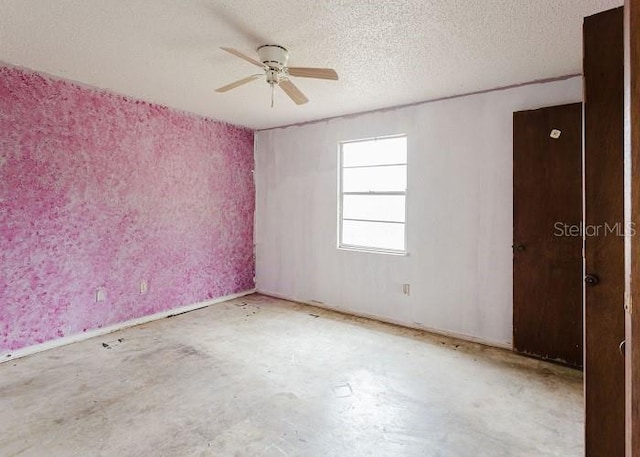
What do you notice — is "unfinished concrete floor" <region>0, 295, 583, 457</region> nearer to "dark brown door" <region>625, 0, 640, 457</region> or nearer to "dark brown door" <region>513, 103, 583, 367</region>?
"dark brown door" <region>513, 103, 583, 367</region>

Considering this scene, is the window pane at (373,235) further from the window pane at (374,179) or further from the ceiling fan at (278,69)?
the ceiling fan at (278,69)

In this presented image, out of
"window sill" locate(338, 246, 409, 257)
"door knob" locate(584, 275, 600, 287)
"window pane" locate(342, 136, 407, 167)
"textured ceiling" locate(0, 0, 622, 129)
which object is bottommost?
"window sill" locate(338, 246, 409, 257)

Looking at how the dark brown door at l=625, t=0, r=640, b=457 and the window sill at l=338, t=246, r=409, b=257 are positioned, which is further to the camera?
the window sill at l=338, t=246, r=409, b=257

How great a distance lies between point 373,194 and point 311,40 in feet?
6.95

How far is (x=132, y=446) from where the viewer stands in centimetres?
188

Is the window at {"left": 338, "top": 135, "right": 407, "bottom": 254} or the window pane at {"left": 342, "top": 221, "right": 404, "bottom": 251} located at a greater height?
the window at {"left": 338, "top": 135, "right": 407, "bottom": 254}

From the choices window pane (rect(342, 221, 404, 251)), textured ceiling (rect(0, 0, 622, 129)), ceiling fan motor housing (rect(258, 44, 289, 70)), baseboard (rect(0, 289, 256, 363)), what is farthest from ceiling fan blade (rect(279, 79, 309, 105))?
baseboard (rect(0, 289, 256, 363))

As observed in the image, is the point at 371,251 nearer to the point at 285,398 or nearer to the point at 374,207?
the point at 374,207

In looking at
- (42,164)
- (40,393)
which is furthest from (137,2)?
(40,393)

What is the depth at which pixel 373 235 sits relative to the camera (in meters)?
4.21

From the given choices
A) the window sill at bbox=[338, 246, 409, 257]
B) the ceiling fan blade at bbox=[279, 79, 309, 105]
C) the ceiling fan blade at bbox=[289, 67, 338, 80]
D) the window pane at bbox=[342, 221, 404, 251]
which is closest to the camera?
the ceiling fan blade at bbox=[289, 67, 338, 80]

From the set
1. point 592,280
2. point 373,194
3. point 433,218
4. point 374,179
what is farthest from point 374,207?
point 592,280

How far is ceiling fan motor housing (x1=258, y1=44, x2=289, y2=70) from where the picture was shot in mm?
2393

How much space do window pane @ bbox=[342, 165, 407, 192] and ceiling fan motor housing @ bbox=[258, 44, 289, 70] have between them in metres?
1.94
